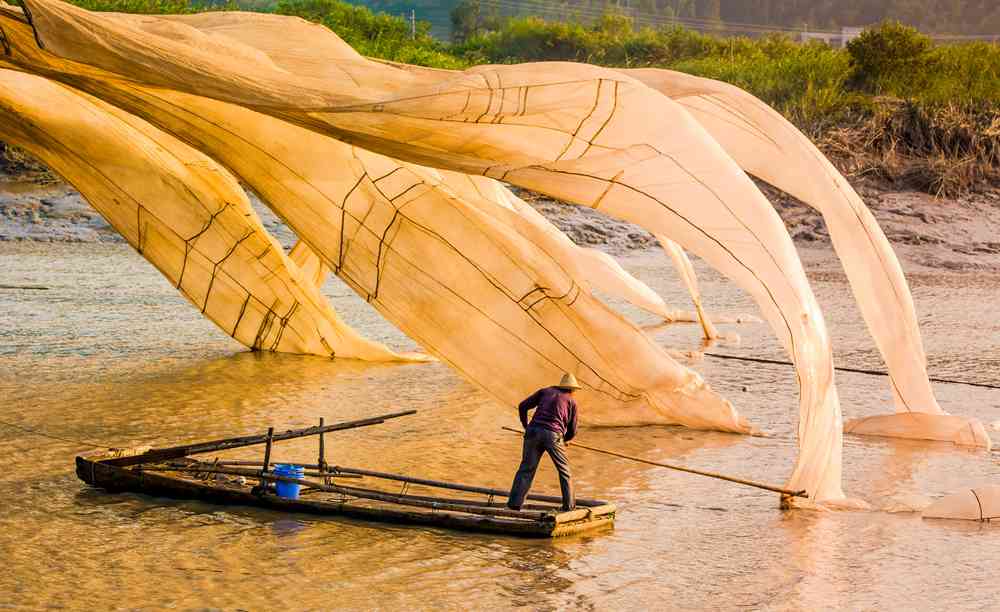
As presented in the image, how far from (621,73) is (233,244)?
16.8ft

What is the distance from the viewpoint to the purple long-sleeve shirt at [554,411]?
26.2 ft

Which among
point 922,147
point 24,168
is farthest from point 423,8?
point 24,168

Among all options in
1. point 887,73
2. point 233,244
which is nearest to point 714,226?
point 233,244

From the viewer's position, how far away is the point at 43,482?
902cm

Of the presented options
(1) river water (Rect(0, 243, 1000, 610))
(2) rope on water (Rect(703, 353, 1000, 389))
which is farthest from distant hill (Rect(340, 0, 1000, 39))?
(1) river water (Rect(0, 243, 1000, 610))

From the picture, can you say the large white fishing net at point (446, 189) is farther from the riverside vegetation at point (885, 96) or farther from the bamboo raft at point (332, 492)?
the riverside vegetation at point (885, 96)

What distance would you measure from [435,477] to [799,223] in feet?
45.8

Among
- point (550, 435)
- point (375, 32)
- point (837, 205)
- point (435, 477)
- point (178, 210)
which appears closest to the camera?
point (550, 435)

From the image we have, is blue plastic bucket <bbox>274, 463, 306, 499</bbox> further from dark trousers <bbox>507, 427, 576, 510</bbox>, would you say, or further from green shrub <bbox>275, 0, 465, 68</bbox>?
green shrub <bbox>275, 0, 465, 68</bbox>

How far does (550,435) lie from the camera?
7.93m

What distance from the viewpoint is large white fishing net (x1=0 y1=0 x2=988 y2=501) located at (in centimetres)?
873

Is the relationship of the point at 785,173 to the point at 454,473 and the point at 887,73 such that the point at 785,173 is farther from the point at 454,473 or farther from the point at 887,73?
the point at 887,73

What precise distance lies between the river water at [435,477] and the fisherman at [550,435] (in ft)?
1.14

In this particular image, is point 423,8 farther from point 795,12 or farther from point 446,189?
point 446,189
